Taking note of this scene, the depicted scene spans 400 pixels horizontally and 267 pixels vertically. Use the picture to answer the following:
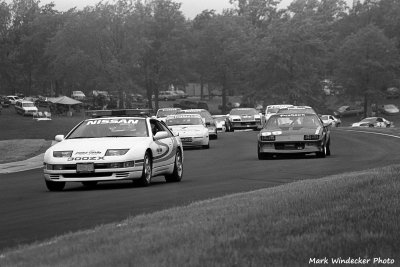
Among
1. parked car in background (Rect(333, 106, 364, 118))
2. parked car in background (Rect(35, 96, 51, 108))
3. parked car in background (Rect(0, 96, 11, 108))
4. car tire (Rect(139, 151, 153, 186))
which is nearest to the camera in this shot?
car tire (Rect(139, 151, 153, 186))

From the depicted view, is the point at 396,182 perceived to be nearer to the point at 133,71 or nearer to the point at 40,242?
the point at 40,242

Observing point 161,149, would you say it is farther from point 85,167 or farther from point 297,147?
point 297,147

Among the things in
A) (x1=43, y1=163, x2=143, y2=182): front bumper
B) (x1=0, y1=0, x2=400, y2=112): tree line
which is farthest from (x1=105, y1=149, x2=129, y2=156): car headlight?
(x1=0, y1=0, x2=400, y2=112): tree line

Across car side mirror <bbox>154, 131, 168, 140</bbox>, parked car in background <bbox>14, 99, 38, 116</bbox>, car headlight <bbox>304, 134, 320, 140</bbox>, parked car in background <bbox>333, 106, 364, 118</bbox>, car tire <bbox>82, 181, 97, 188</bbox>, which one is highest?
car side mirror <bbox>154, 131, 168, 140</bbox>

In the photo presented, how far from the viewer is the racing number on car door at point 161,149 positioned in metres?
16.4

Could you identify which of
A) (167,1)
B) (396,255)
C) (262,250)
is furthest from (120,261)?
(167,1)

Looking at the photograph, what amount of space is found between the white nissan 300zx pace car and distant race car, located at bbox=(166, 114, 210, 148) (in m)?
15.3

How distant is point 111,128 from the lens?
16.7 m

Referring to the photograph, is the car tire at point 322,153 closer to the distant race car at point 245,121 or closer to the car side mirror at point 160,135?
the car side mirror at point 160,135

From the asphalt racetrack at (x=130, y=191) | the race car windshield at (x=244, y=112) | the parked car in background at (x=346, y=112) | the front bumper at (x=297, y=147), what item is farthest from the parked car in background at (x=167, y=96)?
the front bumper at (x=297, y=147)

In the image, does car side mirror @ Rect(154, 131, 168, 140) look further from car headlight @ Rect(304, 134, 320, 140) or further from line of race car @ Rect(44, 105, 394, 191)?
car headlight @ Rect(304, 134, 320, 140)

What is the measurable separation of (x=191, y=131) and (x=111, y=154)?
18.1 m

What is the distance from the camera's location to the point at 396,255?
633cm

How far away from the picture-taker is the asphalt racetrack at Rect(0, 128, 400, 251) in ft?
34.8
